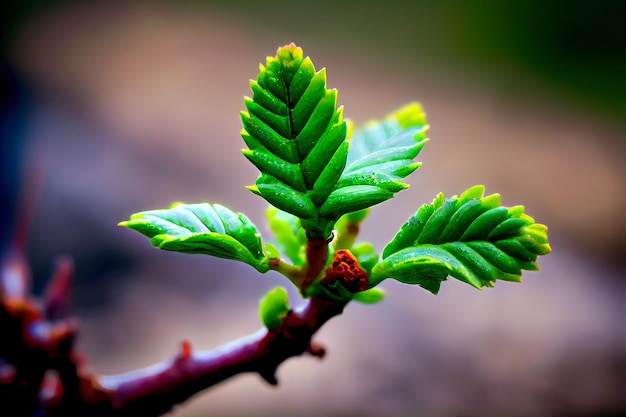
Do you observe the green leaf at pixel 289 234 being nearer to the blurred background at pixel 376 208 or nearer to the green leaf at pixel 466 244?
the green leaf at pixel 466 244

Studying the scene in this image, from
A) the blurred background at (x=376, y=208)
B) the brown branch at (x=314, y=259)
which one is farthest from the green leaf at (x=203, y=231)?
the blurred background at (x=376, y=208)

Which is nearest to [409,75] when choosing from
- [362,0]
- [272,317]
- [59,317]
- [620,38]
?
[362,0]

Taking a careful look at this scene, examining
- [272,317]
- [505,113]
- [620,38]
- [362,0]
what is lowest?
[272,317]

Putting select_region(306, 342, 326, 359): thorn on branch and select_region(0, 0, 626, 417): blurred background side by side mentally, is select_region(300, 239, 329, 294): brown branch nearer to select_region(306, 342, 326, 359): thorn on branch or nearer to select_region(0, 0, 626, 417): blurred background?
select_region(306, 342, 326, 359): thorn on branch

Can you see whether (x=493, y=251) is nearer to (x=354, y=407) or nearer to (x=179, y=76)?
(x=354, y=407)

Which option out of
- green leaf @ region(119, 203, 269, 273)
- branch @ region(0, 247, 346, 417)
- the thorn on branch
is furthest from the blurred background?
→ green leaf @ region(119, 203, 269, 273)

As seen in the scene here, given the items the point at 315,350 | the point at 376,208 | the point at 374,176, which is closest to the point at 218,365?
the point at 315,350
